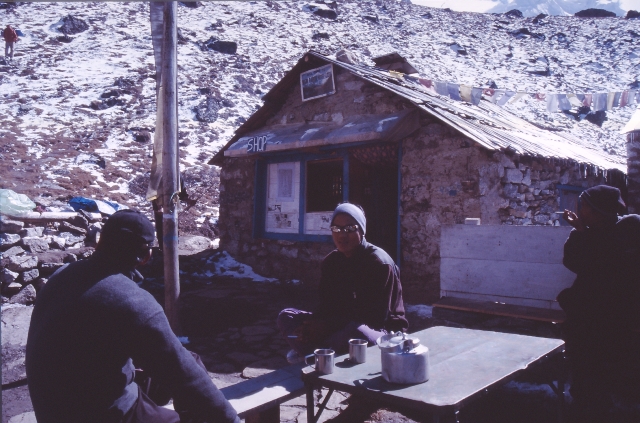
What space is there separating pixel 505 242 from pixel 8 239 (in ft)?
22.4

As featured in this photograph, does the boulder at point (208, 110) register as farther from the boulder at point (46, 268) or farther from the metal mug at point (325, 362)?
the metal mug at point (325, 362)

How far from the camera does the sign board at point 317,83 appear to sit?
8.25 m

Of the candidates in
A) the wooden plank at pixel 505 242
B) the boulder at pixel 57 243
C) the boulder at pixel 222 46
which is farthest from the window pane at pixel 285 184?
the boulder at pixel 222 46

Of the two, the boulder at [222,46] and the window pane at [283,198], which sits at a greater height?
the boulder at [222,46]

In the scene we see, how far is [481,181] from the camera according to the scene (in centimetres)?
624

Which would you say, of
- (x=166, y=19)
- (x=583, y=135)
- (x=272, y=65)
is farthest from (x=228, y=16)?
(x=166, y=19)

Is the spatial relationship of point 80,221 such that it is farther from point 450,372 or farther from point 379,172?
point 450,372

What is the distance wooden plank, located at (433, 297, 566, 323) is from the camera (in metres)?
3.72

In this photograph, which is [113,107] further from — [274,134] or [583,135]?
[583,135]

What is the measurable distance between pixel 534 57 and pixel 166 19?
92.4 feet

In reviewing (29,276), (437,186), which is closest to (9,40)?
(29,276)

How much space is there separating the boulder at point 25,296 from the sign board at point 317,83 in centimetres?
535

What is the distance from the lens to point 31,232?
296 inches

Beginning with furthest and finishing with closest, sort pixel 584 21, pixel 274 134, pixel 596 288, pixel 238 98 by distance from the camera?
pixel 584 21 → pixel 238 98 → pixel 274 134 → pixel 596 288
